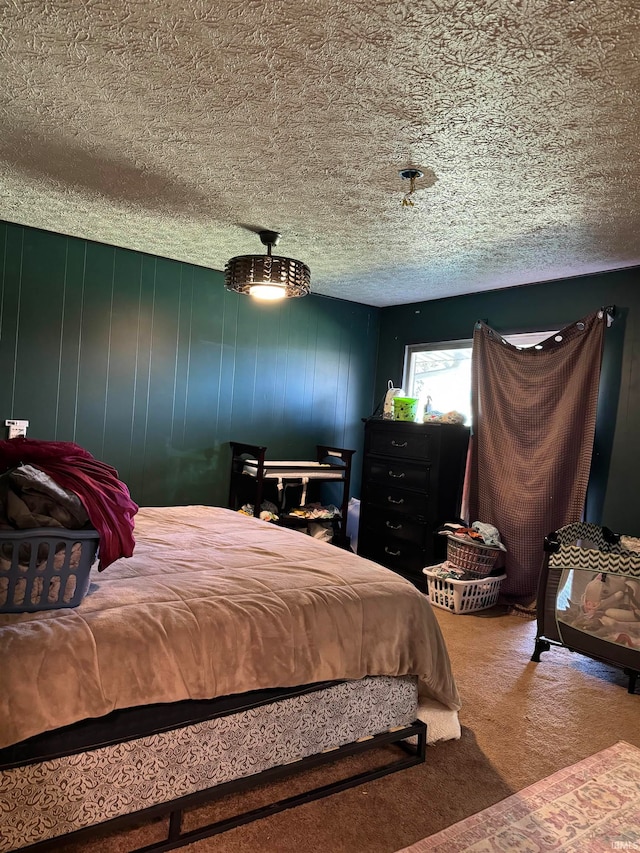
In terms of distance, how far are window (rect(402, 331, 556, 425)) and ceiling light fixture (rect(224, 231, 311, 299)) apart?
1.94 meters

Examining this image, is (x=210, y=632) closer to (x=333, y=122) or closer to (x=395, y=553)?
(x=333, y=122)

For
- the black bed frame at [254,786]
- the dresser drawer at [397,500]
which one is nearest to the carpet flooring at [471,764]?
the black bed frame at [254,786]

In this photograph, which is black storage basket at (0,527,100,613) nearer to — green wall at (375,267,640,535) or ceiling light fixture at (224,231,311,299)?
ceiling light fixture at (224,231,311,299)

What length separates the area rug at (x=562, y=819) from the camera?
5.56ft

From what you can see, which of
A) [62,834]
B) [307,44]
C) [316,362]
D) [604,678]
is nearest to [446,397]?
[316,362]

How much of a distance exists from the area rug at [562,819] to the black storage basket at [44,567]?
1.18m

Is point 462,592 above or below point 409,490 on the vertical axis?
below

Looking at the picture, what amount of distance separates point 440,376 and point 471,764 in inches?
129

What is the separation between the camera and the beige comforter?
1414 mm

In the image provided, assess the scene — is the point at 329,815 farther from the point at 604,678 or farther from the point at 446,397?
the point at 446,397

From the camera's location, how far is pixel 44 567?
5.08 feet

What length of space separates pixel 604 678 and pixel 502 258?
2.37m

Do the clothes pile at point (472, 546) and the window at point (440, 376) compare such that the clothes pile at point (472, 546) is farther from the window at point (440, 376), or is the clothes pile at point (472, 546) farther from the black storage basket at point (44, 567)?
the black storage basket at point (44, 567)

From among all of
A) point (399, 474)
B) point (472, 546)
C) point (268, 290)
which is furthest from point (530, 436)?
point (268, 290)
